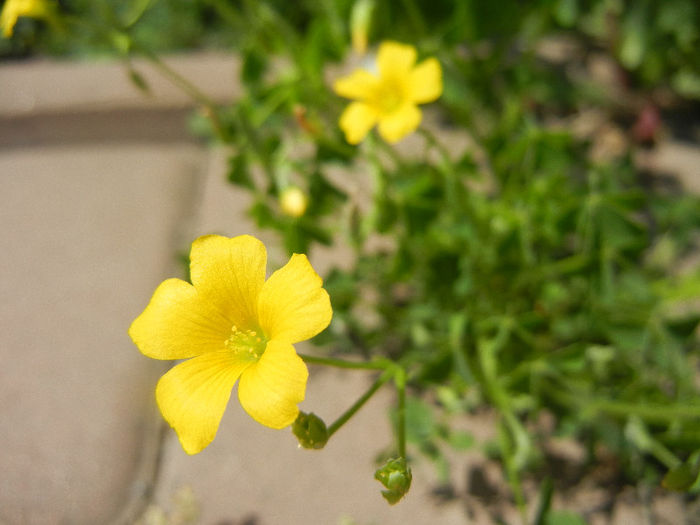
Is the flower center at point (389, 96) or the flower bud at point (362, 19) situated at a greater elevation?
the flower bud at point (362, 19)

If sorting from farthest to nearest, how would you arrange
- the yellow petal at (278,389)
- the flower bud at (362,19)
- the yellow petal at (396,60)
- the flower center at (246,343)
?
1. the flower bud at (362,19)
2. the yellow petal at (396,60)
3. the flower center at (246,343)
4. the yellow petal at (278,389)

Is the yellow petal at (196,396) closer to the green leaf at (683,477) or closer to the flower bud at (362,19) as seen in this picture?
the green leaf at (683,477)

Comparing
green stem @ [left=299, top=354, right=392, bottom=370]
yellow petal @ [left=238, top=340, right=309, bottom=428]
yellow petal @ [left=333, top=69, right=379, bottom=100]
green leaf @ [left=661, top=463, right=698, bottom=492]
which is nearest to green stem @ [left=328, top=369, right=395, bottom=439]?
green stem @ [left=299, top=354, right=392, bottom=370]

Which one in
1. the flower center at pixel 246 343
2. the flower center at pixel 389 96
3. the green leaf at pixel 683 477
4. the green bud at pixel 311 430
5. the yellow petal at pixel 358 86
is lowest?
the green leaf at pixel 683 477

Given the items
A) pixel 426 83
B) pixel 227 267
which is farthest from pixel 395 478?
pixel 426 83

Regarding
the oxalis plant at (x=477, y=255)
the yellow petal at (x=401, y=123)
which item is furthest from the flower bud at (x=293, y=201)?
the yellow petal at (x=401, y=123)

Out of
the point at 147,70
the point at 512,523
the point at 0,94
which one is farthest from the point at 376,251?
the point at 0,94

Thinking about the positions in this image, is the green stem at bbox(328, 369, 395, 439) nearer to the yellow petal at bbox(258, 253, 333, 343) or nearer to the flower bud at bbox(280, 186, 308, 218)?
the yellow petal at bbox(258, 253, 333, 343)
